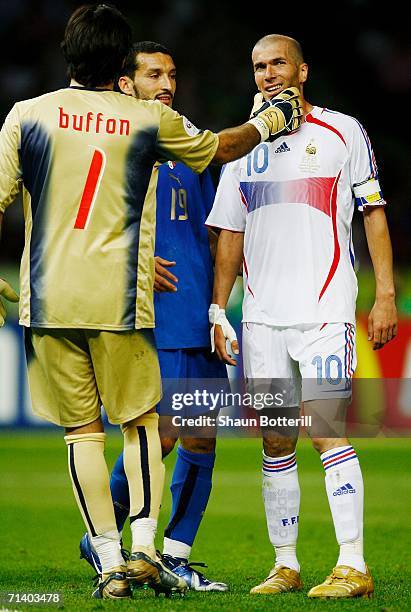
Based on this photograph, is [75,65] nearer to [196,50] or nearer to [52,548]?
[52,548]

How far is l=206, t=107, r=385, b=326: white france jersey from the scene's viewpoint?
4777 millimetres

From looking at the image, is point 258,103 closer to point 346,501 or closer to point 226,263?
point 226,263

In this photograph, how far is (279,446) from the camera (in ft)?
15.8

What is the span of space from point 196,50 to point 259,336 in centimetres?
1224

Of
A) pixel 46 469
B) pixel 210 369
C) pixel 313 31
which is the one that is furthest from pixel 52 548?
pixel 313 31

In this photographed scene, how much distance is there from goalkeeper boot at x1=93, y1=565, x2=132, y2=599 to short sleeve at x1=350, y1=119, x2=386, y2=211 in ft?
5.67

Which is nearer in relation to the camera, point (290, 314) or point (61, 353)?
point (61, 353)

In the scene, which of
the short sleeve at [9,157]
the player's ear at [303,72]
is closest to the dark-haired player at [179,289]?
the player's ear at [303,72]

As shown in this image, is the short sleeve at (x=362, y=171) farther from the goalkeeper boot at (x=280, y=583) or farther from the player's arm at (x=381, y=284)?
the goalkeeper boot at (x=280, y=583)

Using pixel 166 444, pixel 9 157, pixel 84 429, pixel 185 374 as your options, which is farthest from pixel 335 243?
pixel 9 157

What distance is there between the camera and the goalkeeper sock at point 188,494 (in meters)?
5.00

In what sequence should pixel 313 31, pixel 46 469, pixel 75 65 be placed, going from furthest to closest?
pixel 313 31 < pixel 46 469 < pixel 75 65

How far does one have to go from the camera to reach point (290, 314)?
479 cm

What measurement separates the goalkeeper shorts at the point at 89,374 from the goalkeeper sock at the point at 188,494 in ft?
2.56
